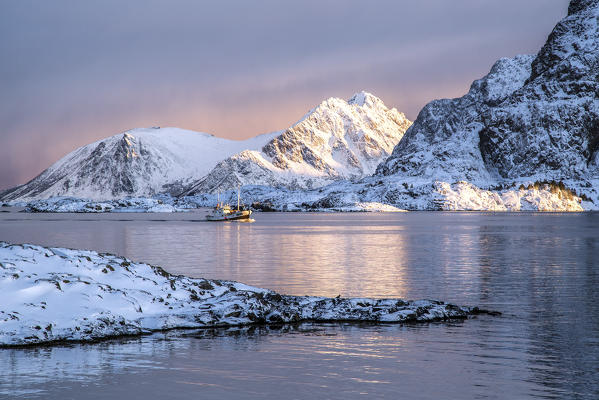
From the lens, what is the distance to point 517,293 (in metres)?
42.0

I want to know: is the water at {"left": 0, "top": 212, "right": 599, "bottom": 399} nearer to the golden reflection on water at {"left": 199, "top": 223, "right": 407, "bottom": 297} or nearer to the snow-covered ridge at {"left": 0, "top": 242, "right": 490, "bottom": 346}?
the snow-covered ridge at {"left": 0, "top": 242, "right": 490, "bottom": 346}

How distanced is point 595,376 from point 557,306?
16.1 meters

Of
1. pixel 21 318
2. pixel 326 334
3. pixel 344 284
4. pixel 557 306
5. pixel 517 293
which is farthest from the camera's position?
pixel 344 284

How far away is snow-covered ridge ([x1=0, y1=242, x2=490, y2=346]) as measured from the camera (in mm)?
26359

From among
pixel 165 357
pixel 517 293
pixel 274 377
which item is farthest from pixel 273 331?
pixel 517 293

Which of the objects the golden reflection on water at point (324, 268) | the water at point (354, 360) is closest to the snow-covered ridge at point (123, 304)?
the water at point (354, 360)

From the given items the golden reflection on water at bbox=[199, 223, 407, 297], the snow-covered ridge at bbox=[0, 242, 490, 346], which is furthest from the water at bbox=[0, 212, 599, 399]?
the golden reflection on water at bbox=[199, 223, 407, 297]

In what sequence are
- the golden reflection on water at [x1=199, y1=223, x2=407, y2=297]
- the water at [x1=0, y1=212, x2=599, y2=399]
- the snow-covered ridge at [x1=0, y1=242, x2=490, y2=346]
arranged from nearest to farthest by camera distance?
the water at [x1=0, y1=212, x2=599, y2=399] < the snow-covered ridge at [x1=0, y1=242, x2=490, y2=346] < the golden reflection on water at [x1=199, y1=223, x2=407, y2=297]

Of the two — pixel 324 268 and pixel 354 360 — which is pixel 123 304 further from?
pixel 324 268

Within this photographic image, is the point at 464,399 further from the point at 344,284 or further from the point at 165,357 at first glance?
the point at 344,284

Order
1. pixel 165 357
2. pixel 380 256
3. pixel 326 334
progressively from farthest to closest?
1. pixel 380 256
2. pixel 326 334
3. pixel 165 357

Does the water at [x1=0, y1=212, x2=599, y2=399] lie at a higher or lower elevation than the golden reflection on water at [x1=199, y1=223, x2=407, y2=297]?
lower

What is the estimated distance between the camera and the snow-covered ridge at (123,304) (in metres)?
26.4

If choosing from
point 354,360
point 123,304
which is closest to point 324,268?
point 123,304
